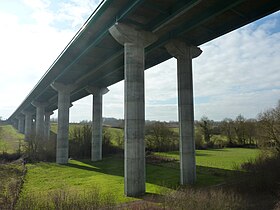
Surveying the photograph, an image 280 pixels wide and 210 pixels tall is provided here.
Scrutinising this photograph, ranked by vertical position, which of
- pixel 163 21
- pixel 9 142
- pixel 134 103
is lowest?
pixel 9 142

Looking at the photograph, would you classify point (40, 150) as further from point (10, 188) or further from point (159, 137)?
point (10, 188)

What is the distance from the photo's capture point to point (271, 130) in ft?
67.9

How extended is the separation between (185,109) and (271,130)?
8.32 metres

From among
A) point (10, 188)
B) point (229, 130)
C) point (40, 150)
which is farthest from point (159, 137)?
point (10, 188)

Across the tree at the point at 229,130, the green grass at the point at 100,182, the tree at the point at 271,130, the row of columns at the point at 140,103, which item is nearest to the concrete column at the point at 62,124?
the green grass at the point at 100,182

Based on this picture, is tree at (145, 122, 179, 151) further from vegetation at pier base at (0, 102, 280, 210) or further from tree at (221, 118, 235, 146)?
tree at (221, 118, 235, 146)

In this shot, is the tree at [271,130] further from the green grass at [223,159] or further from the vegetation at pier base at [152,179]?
the green grass at [223,159]

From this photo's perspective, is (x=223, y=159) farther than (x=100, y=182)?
Yes

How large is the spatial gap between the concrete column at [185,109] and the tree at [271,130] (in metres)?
7.30

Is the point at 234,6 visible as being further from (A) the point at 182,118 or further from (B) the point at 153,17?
(A) the point at 182,118

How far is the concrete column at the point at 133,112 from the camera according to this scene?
14930 mm

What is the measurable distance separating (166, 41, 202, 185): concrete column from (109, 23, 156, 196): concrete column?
3950mm

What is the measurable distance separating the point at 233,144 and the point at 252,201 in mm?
46650

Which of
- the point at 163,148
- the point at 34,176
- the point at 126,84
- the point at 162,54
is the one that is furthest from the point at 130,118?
the point at 163,148
